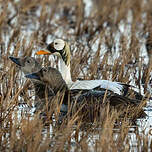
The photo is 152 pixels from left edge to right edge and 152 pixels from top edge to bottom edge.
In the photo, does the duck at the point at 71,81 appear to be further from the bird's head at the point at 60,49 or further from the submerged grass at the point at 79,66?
the submerged grass at the point at 79,66

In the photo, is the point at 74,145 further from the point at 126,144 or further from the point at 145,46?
the point at 145,46

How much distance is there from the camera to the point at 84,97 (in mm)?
5676

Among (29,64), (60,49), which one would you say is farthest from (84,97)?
(60,49)

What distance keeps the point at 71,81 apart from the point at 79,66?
27.7 inches

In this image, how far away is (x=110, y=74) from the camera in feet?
24.1

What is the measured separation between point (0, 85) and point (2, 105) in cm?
105

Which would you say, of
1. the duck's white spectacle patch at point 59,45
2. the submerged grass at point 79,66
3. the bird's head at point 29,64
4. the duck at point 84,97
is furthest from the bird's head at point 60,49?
the duck at point 84,97

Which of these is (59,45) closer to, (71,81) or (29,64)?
(71,81)

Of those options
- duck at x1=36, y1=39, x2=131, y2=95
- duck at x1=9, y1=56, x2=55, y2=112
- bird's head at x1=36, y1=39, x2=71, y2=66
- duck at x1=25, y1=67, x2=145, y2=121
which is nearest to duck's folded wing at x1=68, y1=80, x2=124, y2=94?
duck at x1=36, y1=39, x2=131, y2=95

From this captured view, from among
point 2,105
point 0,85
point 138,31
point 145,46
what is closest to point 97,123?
point 2,105

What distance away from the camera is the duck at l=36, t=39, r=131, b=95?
236 inches

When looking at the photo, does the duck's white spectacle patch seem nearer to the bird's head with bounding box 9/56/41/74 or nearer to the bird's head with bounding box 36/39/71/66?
the bird's head with bounding box 36/39/71/66

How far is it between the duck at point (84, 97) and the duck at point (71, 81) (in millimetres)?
142

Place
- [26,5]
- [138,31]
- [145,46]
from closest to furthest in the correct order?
[145,46]
[138,31]
[26,5]
